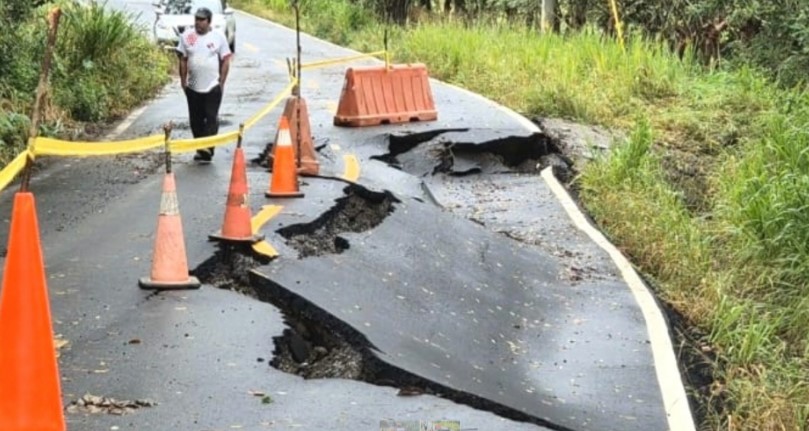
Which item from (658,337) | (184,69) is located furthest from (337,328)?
(184,69)

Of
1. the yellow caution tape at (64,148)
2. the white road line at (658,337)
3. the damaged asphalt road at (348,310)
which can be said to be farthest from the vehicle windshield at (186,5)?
the yellow caution tape at (64,148)

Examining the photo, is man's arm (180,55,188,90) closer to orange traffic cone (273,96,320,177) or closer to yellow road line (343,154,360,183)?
orange traffic cone (273,96,320,177)

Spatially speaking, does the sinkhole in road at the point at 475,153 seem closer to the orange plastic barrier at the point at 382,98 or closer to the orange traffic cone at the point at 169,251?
the orange plastic barrier at the point at 382,98

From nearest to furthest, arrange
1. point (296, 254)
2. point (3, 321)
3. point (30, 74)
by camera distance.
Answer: point (3, 321)
point (296, 254)
point (30, 74)

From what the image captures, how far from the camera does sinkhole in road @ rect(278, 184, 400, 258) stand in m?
8.32

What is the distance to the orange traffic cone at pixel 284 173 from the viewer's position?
31.7ft

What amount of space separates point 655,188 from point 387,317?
17.3ft

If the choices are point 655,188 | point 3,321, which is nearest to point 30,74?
point 655,188

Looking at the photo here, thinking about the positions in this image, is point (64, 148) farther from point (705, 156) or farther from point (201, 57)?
point (705, 156)

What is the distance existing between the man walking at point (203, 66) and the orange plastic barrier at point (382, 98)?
10.2 ft

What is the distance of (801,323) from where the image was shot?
Answer: 26.0 ft

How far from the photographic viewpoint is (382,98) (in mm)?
14969

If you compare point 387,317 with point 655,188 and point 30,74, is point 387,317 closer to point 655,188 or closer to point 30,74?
point 655,188

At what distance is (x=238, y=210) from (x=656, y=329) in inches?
121
